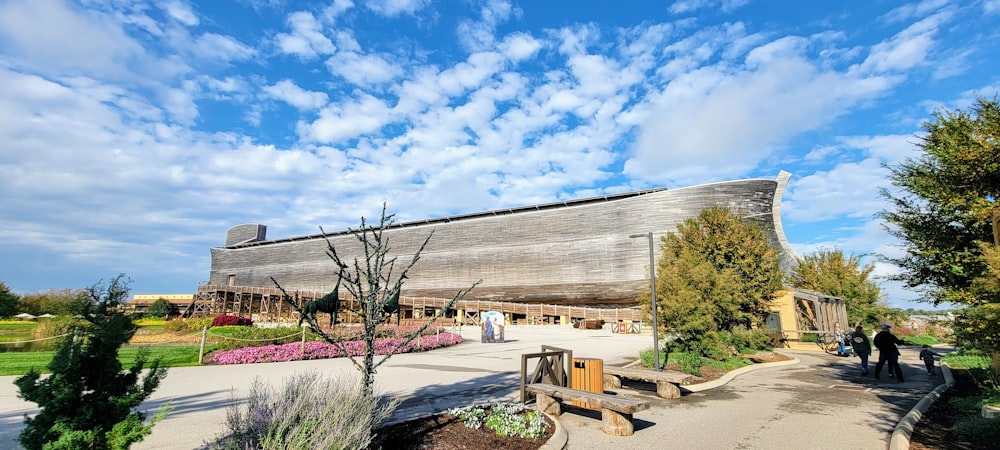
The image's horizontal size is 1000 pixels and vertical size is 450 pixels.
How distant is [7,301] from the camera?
102 feet

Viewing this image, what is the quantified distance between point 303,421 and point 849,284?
35906 mm

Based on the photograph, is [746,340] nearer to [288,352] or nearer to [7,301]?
[288,352]

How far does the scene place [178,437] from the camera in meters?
5.92

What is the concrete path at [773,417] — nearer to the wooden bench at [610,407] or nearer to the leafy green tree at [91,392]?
the wooden bench at [610,407]

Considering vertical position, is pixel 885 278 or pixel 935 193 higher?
pixel 935 193

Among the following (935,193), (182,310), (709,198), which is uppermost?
(709,198)

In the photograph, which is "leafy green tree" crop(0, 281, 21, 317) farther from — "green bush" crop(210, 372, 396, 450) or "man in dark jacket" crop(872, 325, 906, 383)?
"man in dark jacket" crop(872, 325, 906, 383)

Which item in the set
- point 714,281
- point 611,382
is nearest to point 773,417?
point 611,382

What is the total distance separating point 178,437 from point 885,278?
1635 centimetres

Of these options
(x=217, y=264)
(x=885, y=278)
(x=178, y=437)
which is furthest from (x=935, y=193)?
(x=217, y=264)

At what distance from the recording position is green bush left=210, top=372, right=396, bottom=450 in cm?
Result: 409

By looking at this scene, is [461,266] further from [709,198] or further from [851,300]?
[851,300]

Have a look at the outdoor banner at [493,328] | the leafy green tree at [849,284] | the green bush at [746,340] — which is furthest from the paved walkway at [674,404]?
the leafy green tree at [849,284]

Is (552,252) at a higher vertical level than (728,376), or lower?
higher
